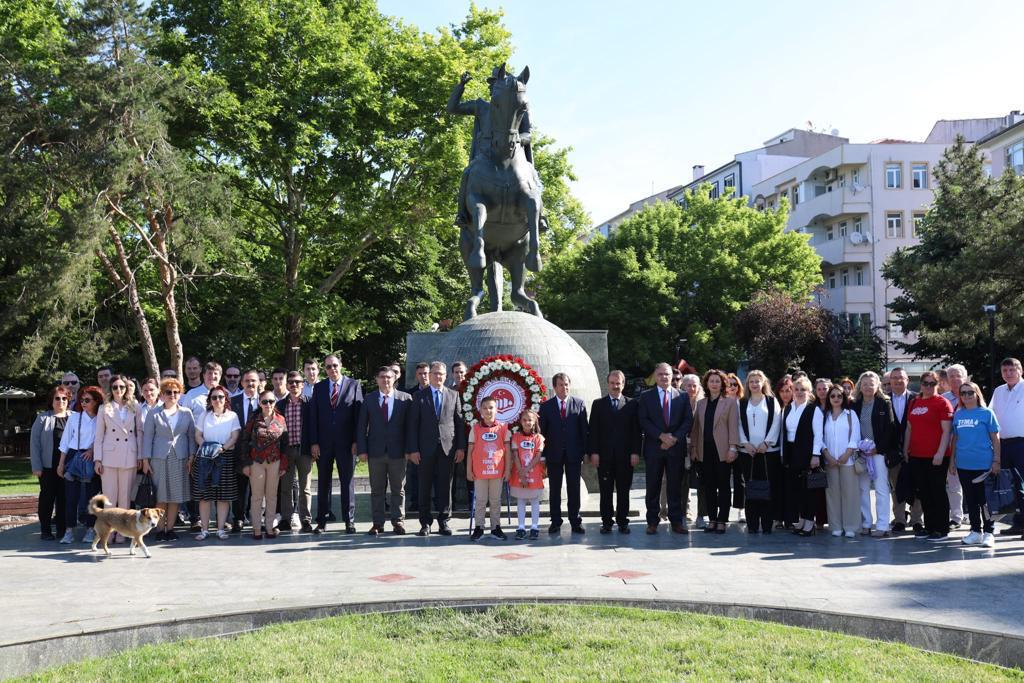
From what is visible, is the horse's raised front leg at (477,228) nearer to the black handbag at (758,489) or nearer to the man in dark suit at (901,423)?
the black handbag at (758,489)

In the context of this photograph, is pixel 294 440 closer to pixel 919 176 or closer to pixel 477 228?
pixel 477 228

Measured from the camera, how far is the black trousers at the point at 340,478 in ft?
34.8

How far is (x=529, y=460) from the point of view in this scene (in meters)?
10.3

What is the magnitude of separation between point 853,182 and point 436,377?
1738 inches

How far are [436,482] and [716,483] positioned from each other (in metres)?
3.21

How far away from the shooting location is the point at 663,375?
10.4m

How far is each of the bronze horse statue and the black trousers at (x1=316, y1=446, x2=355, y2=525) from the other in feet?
14.0

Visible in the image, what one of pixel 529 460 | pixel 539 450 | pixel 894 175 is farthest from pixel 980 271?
pixel 894 175

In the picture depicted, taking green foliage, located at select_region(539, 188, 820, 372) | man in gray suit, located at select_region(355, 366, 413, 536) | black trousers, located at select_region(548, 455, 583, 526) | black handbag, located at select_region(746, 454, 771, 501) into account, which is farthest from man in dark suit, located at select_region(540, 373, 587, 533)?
green foliage, located at select_region(539, 188, 820, 372)

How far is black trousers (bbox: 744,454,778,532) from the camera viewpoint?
34.3ft

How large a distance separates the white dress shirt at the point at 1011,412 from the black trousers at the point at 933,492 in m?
0.68

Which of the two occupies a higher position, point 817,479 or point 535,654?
point 817,479

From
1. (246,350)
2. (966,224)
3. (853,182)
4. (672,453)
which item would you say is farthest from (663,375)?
(853,182)

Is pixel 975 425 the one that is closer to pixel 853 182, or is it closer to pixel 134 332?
pixel 134 332
